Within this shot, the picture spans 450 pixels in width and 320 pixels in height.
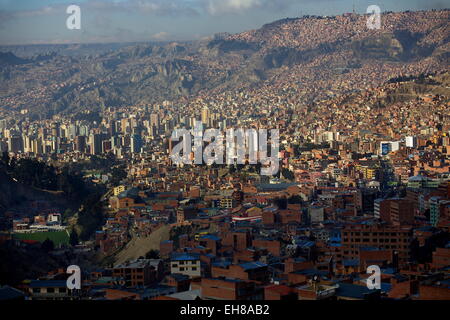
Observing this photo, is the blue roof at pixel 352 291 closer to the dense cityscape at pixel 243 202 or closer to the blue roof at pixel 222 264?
the dense cityscape at pixel 243 202

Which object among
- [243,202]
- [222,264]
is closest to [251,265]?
[222,264]

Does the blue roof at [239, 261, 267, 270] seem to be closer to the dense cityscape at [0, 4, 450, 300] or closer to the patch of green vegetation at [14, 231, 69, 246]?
the dense cityscape at [0, 4, 450, 300]

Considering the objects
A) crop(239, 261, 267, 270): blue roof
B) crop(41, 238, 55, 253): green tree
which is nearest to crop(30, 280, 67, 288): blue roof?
crop(239, 261, 267, 270): blue roof

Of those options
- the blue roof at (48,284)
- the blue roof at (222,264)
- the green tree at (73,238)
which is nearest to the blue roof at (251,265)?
the blue roof at (222,264)

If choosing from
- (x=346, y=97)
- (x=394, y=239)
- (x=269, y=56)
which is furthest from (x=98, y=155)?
(x=269, y=56)

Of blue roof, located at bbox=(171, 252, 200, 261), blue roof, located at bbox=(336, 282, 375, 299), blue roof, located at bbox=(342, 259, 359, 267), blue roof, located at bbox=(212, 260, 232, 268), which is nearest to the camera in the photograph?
blue roof, located at bbox=(336, 282, 375, 299)

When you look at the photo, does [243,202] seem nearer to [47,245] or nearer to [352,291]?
[47,245]
